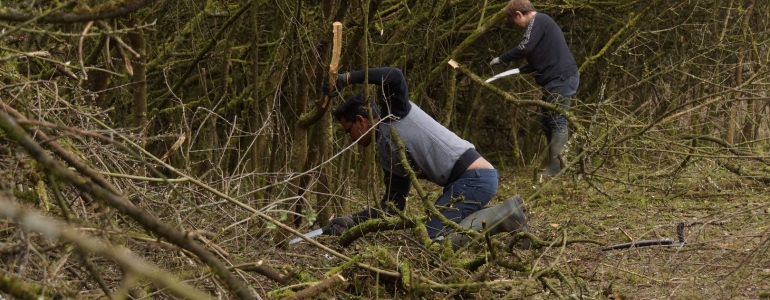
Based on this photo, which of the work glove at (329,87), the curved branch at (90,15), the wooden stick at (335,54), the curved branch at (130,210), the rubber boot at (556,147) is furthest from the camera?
the rubber boot at (556,147)

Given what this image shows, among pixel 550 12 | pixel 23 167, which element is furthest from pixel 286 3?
pixel 550 12

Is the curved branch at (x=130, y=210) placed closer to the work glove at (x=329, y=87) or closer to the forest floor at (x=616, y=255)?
the forest floor at (x=616, y=255)

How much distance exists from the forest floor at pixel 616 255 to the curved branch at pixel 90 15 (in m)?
1.87

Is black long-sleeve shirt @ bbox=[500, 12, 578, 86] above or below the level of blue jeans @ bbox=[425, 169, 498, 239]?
below

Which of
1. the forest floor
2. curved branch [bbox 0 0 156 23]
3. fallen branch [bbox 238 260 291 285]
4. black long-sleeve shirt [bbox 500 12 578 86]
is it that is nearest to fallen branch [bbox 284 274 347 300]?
fallen branch [bbox 238 260 291 285]

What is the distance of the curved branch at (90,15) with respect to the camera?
8.14 feet

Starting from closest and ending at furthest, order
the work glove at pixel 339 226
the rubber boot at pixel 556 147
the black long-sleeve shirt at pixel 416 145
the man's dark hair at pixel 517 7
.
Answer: the work glove at pixel 339 226 < the black long-sleeve shirt at pixel 416 145 < the rubber boot at pixel 556 147 < the man's dark hair at pixel 517 7

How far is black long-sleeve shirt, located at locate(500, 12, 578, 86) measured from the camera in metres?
8.95

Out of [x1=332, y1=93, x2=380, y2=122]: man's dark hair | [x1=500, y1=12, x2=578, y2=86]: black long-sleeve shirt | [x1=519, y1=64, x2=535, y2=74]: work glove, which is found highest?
[x1=332, y1=93, x2=380, y2=122]: man's dark hair

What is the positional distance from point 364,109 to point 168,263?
1.88 metres

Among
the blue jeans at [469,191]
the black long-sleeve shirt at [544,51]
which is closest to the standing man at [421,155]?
the blue jeans at [469,191]

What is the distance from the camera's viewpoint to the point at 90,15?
2506 mm

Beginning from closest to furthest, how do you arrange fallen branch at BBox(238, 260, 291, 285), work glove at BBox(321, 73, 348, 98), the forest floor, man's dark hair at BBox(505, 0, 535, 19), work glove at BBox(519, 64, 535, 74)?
fallen branch at BBox(238, 260, 291, 285) < the forest floor < work glove at BBox(321, 73, 348, 98) < man's dark hair at BBox(505, 0, 535, 19) < work glove at BBox(519, 64, 535, 74)

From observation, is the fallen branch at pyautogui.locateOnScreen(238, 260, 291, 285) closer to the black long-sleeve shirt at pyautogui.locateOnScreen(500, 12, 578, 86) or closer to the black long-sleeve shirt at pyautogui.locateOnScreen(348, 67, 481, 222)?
the black long-sleeve shirt at pyautogui.locateOnScreen(348, 67, 481, 222)
